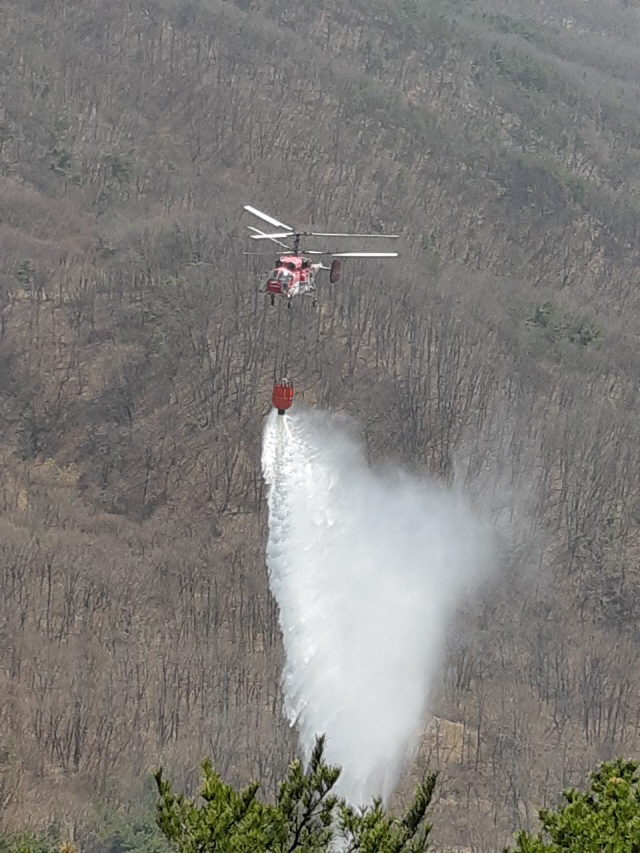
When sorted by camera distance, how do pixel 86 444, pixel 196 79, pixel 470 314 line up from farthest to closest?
1. pixel 196 79
2. pixel 470 314
3. pixel 86 444

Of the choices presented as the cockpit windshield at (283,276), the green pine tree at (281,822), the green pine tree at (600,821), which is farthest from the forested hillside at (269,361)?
the green pine tree at (600,821)

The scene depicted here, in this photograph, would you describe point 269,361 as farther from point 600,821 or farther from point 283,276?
point 600,821

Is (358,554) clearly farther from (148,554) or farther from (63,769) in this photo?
(63,769)

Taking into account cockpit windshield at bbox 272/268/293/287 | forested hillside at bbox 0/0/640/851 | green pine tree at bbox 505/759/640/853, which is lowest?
forested hillside at bbox 0/0/640/851

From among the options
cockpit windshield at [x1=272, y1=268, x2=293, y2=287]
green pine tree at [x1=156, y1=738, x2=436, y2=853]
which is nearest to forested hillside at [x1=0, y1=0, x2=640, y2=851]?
cockpit windshield at [x1=272, y1=268, x2=293, y2=287]

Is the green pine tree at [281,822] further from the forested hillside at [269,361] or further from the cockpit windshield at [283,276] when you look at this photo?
the forested hillside at [269,361]

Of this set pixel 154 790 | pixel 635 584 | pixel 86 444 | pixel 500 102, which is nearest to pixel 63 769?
pixel 154 790

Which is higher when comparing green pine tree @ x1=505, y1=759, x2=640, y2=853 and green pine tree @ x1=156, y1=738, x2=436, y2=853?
green pine tree @ x1=505, y1=759, x2=640, y2=853

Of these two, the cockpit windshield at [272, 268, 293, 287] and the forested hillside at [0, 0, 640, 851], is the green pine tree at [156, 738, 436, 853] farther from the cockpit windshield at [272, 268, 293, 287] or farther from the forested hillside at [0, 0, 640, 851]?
the forested hillside at [0, 0, 640, 851]
